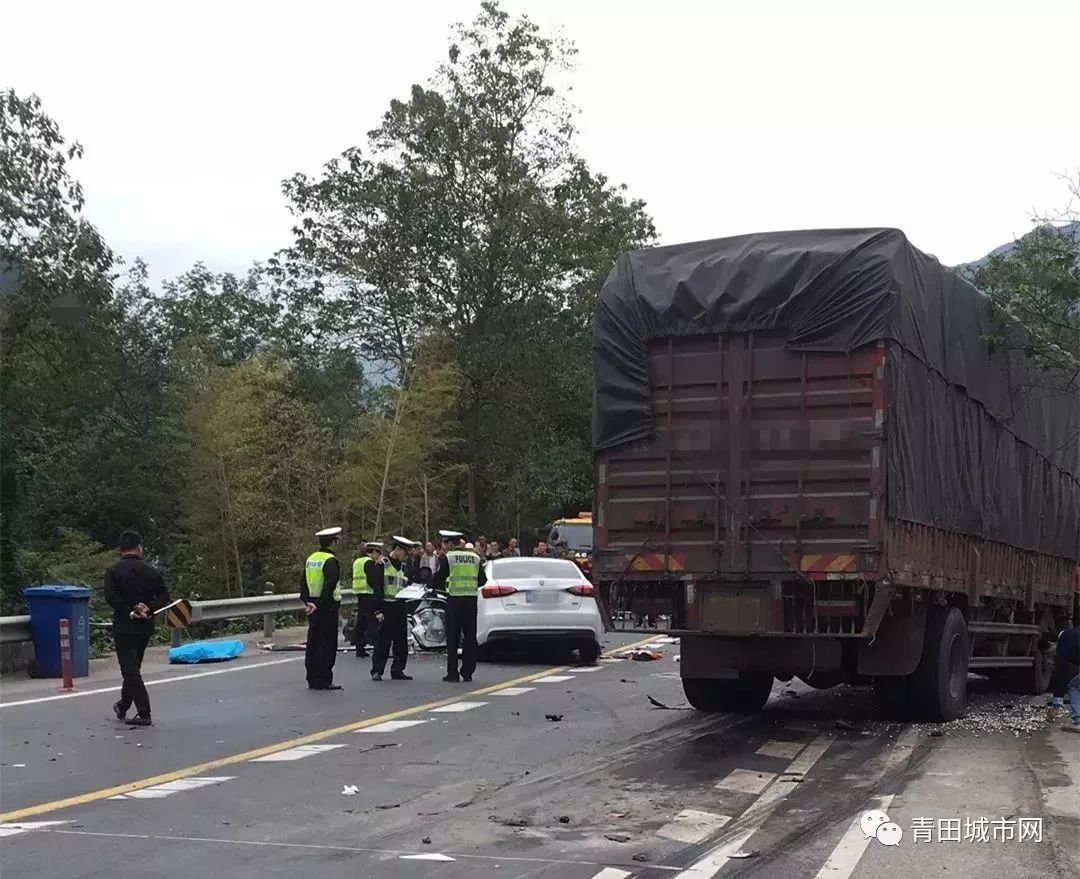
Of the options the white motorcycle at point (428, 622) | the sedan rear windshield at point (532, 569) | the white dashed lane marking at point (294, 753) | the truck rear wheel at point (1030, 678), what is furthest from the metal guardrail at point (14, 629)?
the truck rear wheel at point (1030, 678)

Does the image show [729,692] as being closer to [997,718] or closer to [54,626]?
Result: [997,718]

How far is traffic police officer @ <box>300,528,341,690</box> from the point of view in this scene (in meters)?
16.1

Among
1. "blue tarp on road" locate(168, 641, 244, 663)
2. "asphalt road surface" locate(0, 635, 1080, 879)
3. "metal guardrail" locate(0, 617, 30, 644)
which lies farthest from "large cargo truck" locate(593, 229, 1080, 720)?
"blue tarp on road" locate(168, 641, 244, 663)

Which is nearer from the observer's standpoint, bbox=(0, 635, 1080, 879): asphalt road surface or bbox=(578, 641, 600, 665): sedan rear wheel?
bbox=(0, 635, 1080, 879): asphalt road surface

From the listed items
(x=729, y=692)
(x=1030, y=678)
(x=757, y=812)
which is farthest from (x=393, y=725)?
(x=1030, y=678)

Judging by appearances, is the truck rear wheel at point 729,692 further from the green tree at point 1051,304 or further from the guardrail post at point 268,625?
the guardrail post at point 268,625

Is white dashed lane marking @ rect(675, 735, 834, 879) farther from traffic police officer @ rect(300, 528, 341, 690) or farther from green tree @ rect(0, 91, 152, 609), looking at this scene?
green tree @ rect(0, 91, 152, 609)

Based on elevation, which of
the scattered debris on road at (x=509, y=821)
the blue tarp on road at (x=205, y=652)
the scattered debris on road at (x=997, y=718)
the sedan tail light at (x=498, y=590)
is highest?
the sedan tail light at (x=498, y=590)

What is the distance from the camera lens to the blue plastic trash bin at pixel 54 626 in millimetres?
17578

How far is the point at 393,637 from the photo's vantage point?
17.5 meters

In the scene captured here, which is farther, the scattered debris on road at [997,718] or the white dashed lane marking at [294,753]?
the scattered debris on road at [997,718]

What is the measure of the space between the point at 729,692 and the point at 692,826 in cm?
561

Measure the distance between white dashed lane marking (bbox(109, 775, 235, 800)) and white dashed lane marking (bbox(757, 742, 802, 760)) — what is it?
404 centimetres

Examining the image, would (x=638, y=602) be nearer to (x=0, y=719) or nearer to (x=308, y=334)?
(x=0, y=719)
